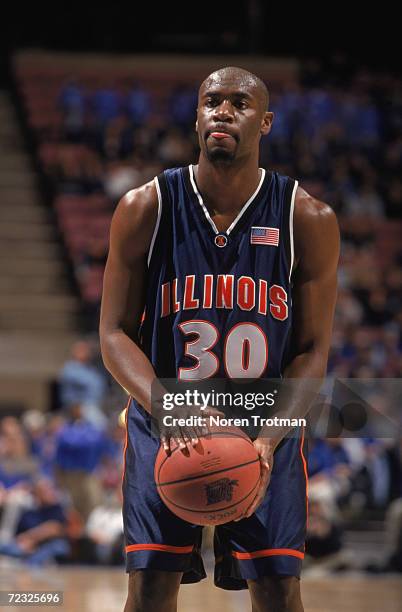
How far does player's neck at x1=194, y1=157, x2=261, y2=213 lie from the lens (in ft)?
10.0

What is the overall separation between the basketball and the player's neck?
2.26 feet

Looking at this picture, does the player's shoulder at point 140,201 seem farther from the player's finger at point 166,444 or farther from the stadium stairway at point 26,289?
the stadium stairway at point 26,289

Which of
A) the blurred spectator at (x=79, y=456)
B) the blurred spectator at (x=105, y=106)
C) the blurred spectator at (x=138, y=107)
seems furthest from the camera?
the blurred spectator at (x=138, y=107)

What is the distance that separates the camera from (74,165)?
13820 millimetres

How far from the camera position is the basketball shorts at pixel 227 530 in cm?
296

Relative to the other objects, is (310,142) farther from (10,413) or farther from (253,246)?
(253,246)

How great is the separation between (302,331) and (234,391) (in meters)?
0.31

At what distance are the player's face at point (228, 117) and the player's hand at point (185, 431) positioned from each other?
698 millimetres

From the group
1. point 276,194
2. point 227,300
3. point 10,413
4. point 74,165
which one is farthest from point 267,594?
point 74,165

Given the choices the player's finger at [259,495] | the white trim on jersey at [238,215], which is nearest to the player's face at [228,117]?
the white trim on jersey at [238,215]

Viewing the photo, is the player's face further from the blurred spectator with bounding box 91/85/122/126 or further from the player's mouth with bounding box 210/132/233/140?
the blurred spectator with bounding box 91/85/122/126

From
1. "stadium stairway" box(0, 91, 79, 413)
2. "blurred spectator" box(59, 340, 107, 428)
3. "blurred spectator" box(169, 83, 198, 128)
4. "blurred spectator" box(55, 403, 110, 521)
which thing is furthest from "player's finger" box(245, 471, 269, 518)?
"blurred spectator" box(169, 83, 198, 128)

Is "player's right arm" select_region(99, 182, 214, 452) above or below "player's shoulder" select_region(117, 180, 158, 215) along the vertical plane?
below

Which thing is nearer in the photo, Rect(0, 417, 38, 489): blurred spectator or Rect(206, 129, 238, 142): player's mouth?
Rect(206, 129, 238, 142): player's mouth
